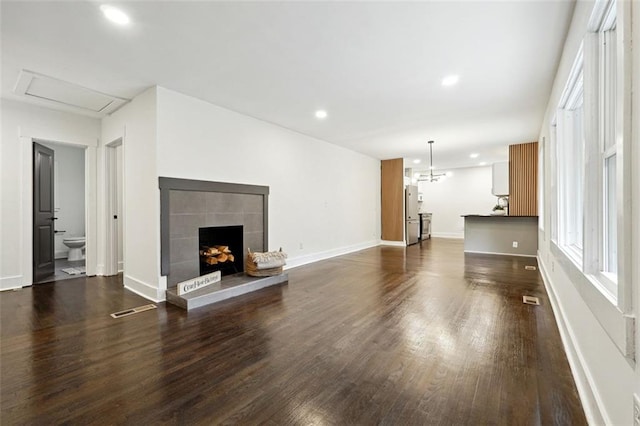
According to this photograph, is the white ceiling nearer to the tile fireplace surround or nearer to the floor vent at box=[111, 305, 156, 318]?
the tile fireplace surround

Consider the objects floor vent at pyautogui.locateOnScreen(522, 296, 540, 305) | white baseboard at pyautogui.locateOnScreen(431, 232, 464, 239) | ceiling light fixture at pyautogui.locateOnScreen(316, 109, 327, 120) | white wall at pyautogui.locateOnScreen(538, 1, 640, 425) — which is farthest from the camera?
white baseboard at pyautogui.locateOnScreen(431, 232, 464, 239)

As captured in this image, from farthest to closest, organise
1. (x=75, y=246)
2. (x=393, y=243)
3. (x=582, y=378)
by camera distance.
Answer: (x=393, y=243) < (x=75, y=246) < (x=582, y=378)

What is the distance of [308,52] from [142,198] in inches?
107

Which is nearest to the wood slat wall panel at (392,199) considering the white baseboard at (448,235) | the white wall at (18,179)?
the white baseboard at (448,235)

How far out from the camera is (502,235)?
6.67 m

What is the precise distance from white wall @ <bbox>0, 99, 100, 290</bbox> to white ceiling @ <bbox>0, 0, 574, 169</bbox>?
1.65ft

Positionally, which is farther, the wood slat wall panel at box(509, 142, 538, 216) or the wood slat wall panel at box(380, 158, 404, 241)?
the wood slat wall panel at box(380, 158, 404, 241)

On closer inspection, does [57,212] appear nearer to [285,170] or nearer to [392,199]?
[285,170]

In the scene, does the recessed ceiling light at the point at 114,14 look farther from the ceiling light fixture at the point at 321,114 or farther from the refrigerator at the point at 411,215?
the refrigerator at the point at 411,215

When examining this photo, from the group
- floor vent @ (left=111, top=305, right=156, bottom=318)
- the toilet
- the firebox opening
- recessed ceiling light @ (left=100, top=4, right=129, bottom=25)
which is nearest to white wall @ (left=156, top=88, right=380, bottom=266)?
the firebox opening

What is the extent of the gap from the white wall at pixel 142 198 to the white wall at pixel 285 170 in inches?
8.3

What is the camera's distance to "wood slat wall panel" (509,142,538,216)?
643 centimetres

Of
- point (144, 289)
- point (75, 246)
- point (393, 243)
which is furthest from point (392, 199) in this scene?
point (75, 246)

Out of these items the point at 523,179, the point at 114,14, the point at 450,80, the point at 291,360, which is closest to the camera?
the point at 291,360
